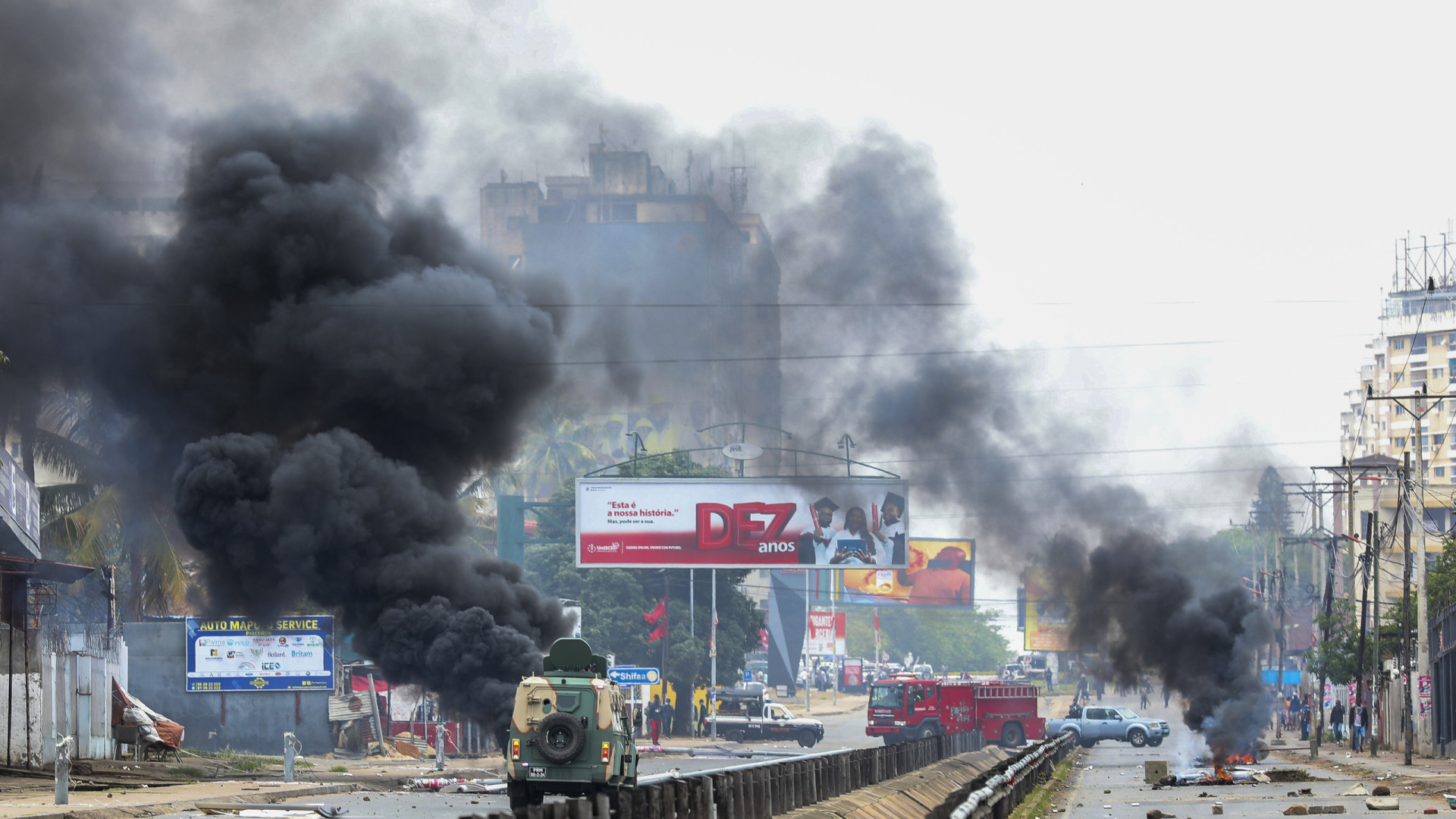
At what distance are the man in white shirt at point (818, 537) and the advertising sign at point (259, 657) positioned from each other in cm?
2404

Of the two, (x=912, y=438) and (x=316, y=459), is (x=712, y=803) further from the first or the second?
(x=912, y=438)

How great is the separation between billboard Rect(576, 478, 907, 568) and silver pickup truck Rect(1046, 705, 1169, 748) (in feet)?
35.4

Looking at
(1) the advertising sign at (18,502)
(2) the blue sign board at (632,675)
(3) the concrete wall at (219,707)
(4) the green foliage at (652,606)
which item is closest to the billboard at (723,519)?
(4) the green foliage at (652,606)

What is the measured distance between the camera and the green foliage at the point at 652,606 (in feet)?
232

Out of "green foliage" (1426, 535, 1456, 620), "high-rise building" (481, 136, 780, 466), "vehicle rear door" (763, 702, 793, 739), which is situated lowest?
"vehicle rear door" (763, 702, 793, 739)

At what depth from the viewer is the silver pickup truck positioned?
6297 cm

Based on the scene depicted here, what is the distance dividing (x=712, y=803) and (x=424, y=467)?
25885 millimetres

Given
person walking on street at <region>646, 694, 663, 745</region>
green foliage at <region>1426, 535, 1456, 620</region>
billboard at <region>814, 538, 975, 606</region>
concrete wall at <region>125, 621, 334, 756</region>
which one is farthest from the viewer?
billboard at <region>814, 538, 975, 606</region>

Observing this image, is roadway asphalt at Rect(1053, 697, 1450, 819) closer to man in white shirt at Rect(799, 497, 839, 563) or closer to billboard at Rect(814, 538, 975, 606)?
man in white shirt at Rect(799, 497, 839, 563)

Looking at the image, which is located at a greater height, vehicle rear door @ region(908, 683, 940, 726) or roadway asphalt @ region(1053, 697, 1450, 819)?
roadway asphalt @ region(1053, 697, 1450, 819)

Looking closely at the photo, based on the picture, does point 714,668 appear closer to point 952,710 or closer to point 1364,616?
point 952,710

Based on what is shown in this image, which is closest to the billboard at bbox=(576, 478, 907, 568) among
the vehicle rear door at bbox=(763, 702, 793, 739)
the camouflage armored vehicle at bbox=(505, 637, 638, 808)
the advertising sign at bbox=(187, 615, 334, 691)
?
the vehicle rear door at bbox=(763, 702, 793, 739)

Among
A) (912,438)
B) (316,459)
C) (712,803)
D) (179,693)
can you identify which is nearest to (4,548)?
(316,459)

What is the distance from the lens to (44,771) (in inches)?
1304
